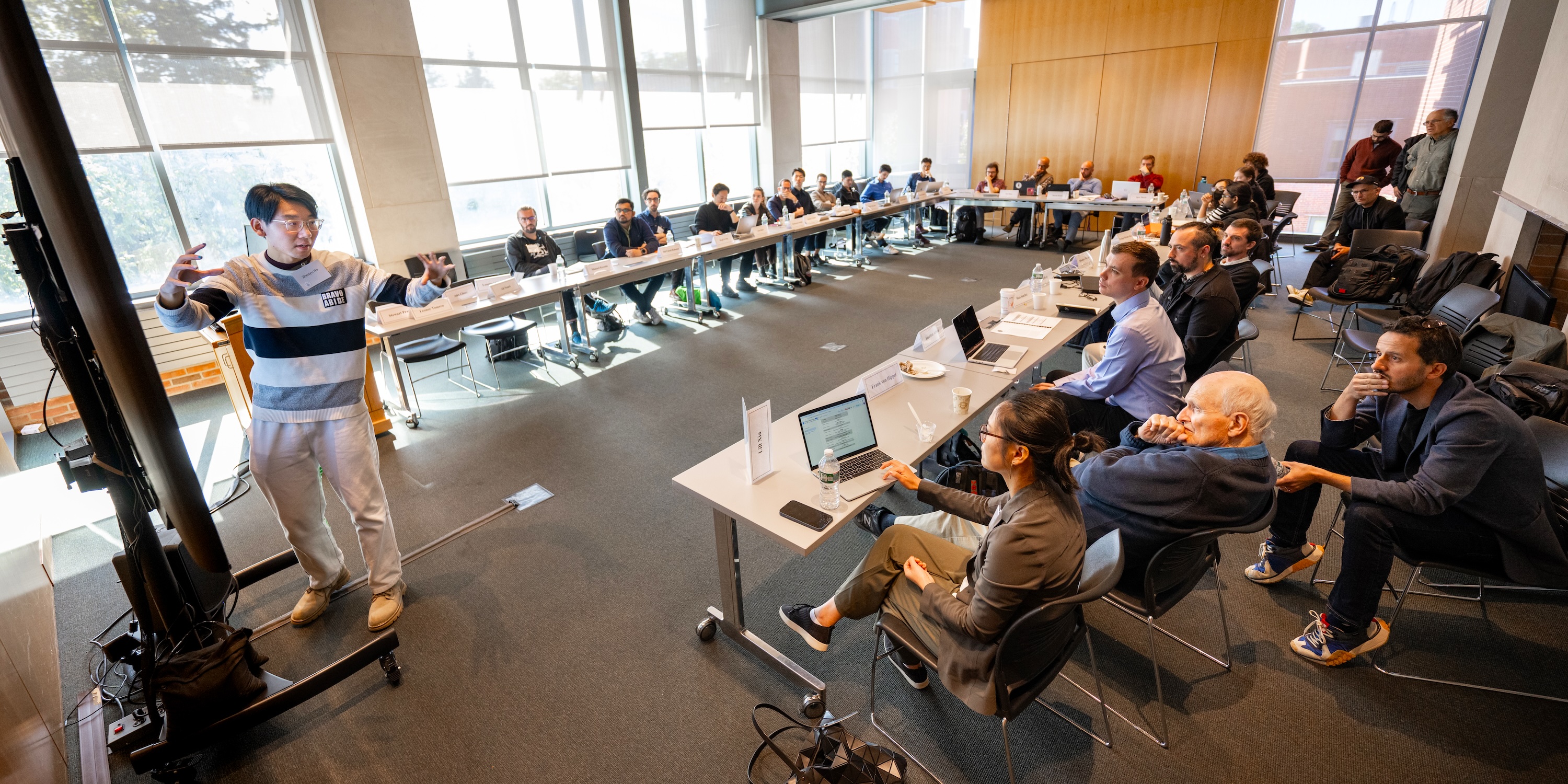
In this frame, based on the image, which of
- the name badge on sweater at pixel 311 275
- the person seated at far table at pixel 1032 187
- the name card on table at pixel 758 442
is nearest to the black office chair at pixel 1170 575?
the name card on table at pixel 758 442

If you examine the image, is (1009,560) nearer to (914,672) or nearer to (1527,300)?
(914,672)

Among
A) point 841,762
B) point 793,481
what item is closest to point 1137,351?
point 793,481

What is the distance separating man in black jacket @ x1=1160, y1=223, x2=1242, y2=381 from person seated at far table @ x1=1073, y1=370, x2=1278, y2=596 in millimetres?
1688

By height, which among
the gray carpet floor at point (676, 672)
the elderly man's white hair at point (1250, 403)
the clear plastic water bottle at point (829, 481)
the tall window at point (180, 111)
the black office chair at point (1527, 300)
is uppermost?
the tall window at point (180, 111)

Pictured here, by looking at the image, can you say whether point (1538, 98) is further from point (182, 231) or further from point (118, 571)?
point (182, 231)

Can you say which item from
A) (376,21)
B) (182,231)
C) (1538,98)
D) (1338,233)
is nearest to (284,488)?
(182,231)

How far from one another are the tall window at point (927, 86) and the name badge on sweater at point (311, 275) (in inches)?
471

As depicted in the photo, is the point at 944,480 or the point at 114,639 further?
the point at 944,480

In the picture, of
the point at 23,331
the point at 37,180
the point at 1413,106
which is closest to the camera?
the point at 37,180

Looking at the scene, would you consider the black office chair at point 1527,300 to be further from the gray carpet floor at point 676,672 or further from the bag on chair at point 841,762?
the bag on chair at point 841,762

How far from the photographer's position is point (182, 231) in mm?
5312

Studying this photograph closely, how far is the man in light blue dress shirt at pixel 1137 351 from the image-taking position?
2953 mm

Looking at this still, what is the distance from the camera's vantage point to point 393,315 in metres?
4.50

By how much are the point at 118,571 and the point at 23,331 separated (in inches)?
174
